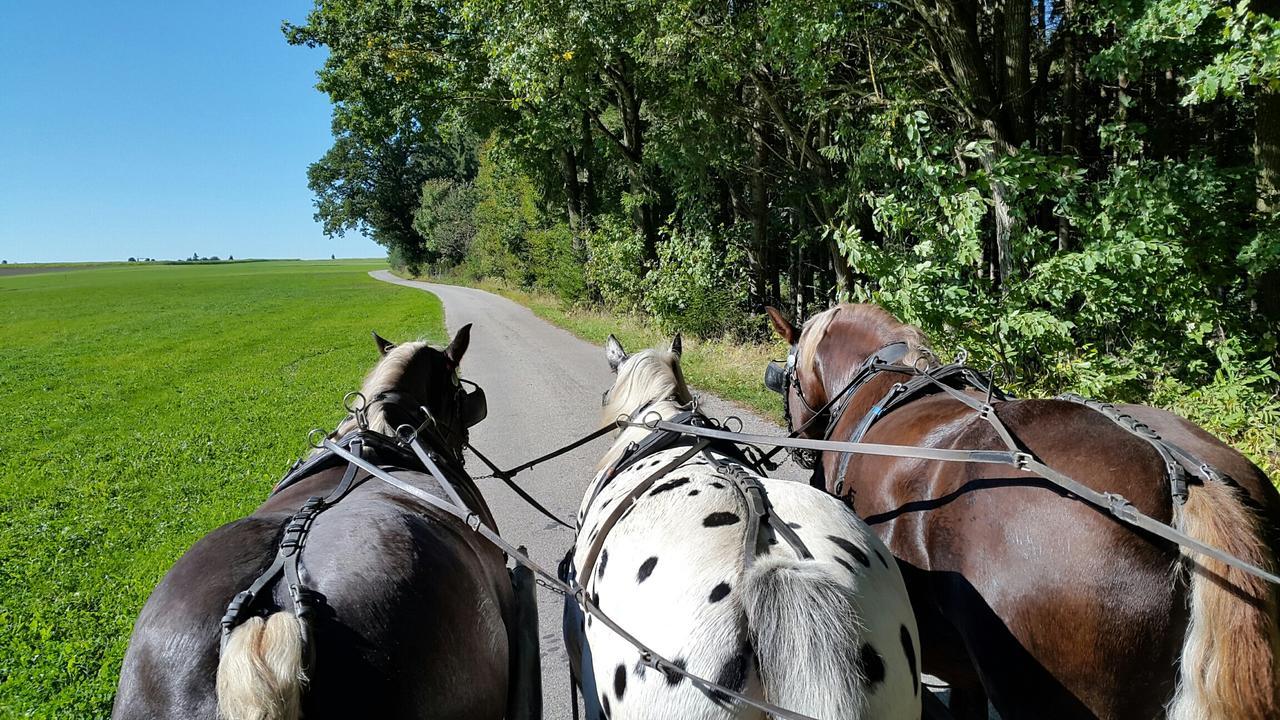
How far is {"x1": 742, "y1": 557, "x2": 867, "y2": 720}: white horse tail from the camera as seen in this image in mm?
1690

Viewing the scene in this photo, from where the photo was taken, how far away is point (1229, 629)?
6.14 feet

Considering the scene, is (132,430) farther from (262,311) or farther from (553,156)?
(262,311)

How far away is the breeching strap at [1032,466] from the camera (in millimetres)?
1863

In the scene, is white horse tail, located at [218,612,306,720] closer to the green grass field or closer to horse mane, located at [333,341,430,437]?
horse mane, located at [333,341,430,437]

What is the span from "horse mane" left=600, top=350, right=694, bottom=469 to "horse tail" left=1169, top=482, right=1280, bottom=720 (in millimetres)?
2171

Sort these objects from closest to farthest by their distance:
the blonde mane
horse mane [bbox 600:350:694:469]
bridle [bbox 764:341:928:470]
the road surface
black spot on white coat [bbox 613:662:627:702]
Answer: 1. black spot on white coat [bbox 613:662:627:702]
2. horse mane [bbox 600:350:694:469]
3. bridle [bbox 764:341:928:470]
4. the blonde mane
5. the road surface

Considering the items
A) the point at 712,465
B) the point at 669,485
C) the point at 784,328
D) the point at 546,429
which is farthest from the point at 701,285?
the point at 669,485

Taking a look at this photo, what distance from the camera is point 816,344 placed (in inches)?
171

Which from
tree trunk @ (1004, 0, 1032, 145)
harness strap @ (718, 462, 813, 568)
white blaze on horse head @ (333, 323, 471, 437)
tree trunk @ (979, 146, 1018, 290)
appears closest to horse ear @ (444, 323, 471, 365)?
white blaze on horse head @ (333, 323, 471, 437)

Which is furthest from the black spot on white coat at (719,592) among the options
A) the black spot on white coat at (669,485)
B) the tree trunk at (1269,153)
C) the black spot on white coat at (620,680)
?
the tree trunk at (1269,153)

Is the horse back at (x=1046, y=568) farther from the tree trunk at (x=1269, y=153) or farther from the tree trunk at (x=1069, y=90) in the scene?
the tree trunk at (x=1069, y=90)

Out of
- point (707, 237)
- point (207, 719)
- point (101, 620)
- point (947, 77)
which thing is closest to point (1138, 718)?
point (207, 719)

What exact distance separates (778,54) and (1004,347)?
5648 mm

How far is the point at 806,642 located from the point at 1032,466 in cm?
107
